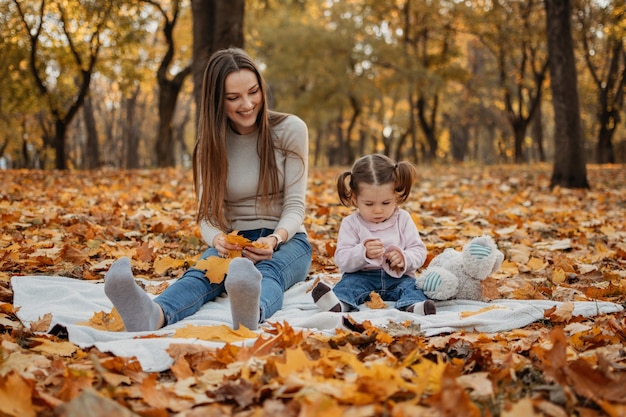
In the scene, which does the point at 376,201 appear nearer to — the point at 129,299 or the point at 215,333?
the point at 215,333

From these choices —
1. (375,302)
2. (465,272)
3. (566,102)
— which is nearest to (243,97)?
(375,302)

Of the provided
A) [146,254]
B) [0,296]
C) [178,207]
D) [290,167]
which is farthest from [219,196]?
[178,207]

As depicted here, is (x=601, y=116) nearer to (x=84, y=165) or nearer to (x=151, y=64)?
(x=151, y=64)

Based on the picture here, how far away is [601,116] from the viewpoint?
18609mm

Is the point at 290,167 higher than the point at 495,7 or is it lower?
lower

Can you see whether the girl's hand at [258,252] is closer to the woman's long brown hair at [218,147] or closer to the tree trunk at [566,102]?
the woman's long brown hair at [218,147]

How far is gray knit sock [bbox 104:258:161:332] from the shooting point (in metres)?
2.35

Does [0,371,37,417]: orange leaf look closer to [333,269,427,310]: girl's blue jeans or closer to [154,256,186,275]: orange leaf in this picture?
[333,269,427,310]: girl's blue jeans

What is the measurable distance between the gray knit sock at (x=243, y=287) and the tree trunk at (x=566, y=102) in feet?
24.4

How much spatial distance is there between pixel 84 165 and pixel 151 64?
10578 mm

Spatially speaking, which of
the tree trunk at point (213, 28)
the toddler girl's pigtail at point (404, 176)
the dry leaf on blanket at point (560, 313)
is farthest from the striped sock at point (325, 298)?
the tree trunk at point (213, 28)

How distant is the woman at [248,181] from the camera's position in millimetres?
3174

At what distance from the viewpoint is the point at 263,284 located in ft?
10.0

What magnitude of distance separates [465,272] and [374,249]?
19.6 inches
